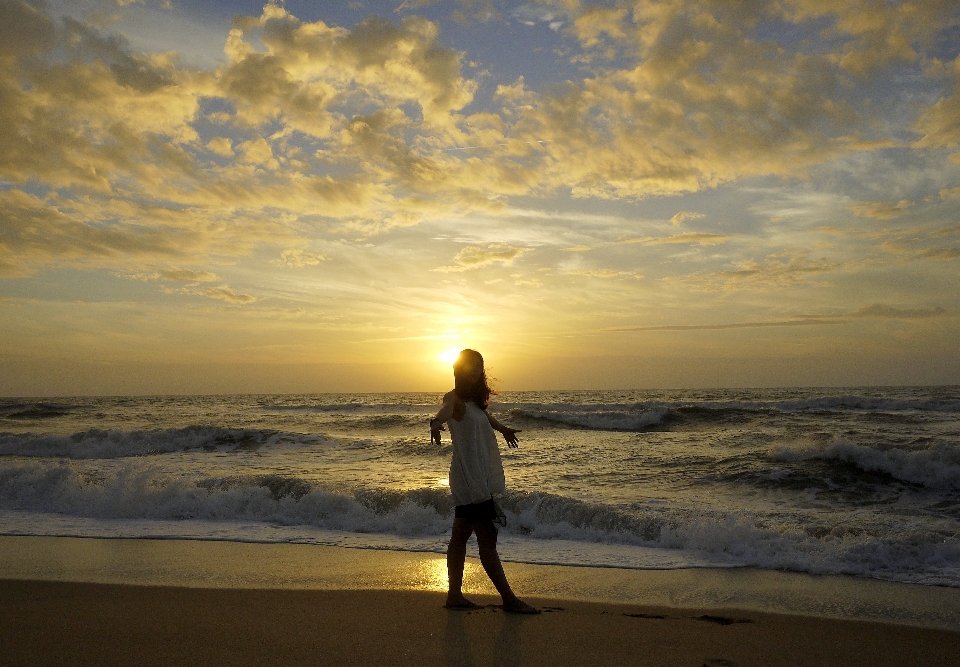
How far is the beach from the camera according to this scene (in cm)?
396

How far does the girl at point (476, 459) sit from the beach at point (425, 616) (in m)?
0.49

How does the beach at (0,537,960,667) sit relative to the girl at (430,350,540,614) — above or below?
below

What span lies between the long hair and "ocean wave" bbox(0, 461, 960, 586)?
11.6ft

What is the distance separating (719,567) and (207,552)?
5.66 m

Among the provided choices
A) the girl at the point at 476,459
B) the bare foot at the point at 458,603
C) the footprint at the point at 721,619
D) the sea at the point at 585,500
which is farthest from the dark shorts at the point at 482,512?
the sea at the point at 585,500

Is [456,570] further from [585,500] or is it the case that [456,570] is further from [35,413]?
[35,413]

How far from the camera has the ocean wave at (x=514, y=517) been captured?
21.6 feet

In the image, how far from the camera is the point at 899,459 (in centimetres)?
1223

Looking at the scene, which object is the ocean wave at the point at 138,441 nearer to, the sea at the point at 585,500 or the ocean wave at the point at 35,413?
the sea at the point at 585,500

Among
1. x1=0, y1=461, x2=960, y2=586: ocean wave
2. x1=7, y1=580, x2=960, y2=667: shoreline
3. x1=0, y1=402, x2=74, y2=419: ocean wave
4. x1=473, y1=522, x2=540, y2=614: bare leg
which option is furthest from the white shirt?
x1=0, y1=402, x2=74, y2=419: ocean wave

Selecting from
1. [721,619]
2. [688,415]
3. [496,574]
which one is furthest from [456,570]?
[688,415]

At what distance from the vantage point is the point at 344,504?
9.36m

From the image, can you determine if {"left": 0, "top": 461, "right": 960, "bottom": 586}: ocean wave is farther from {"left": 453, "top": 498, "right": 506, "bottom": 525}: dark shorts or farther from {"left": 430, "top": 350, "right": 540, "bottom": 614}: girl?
{"left": 453, "top": 498, "right": 506, "bottom": 525}: dark shorts

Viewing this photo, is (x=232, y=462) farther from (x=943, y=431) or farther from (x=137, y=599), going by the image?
(x=943, y=431)
